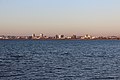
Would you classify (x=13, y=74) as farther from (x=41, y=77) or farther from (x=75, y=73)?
(x=75, y=73)

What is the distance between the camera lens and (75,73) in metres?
36.7

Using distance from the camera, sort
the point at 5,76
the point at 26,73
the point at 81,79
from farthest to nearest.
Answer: the point at 26,73 → the point at 5,76 → the point at 81,79

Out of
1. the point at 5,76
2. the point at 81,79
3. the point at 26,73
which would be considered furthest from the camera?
the point at 26,73

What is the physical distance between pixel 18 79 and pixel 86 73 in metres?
8.18

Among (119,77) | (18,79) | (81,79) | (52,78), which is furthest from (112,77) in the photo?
(18,79)

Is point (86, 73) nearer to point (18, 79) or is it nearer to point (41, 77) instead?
point (41, 77)

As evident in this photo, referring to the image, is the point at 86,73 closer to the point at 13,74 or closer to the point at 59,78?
the point at 59,78

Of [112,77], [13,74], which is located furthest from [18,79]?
[112,77]

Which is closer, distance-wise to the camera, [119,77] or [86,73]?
[119,77]

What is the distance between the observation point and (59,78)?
33.1 m

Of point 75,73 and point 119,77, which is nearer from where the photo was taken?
point 119,77

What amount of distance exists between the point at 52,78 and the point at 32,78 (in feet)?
6.55

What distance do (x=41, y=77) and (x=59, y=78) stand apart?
2.00m

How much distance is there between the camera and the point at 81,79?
1272 inches
